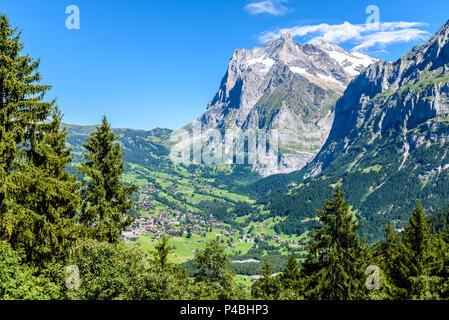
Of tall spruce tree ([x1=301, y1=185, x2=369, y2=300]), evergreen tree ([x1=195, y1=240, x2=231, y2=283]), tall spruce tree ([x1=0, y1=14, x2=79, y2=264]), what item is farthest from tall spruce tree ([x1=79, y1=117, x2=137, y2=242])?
tall spruce tree ([x1=301, y1=185, x2=369, y2=300])

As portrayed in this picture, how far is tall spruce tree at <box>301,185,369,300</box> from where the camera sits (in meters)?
27.8

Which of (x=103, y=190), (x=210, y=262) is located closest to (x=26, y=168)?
(x=103, y=190)

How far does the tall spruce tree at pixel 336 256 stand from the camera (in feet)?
91.2

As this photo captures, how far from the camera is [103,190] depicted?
88.5 feet

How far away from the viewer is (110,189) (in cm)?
2806

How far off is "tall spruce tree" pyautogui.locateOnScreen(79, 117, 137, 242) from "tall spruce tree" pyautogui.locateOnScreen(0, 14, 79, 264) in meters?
5.18

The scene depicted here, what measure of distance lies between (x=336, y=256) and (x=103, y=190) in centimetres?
2201

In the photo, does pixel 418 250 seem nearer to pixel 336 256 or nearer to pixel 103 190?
pixel 336 256

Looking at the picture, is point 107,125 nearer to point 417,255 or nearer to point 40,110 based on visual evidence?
point 40,110

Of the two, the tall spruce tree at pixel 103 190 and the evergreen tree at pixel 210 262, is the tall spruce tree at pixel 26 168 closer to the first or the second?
the tall spruce tree at pixel 103 190

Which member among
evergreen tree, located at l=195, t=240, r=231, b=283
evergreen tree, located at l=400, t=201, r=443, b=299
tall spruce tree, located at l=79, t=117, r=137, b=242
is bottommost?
evergreen tree, located at l=195, t=240, r=231, b=283

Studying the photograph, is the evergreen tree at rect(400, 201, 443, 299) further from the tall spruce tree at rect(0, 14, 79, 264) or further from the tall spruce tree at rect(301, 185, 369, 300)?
the tall spruce tree at rect(0, 14, 79, 264)

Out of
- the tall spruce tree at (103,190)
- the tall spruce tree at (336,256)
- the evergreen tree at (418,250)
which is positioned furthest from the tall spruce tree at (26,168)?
the evergreen tree at (418,250)
